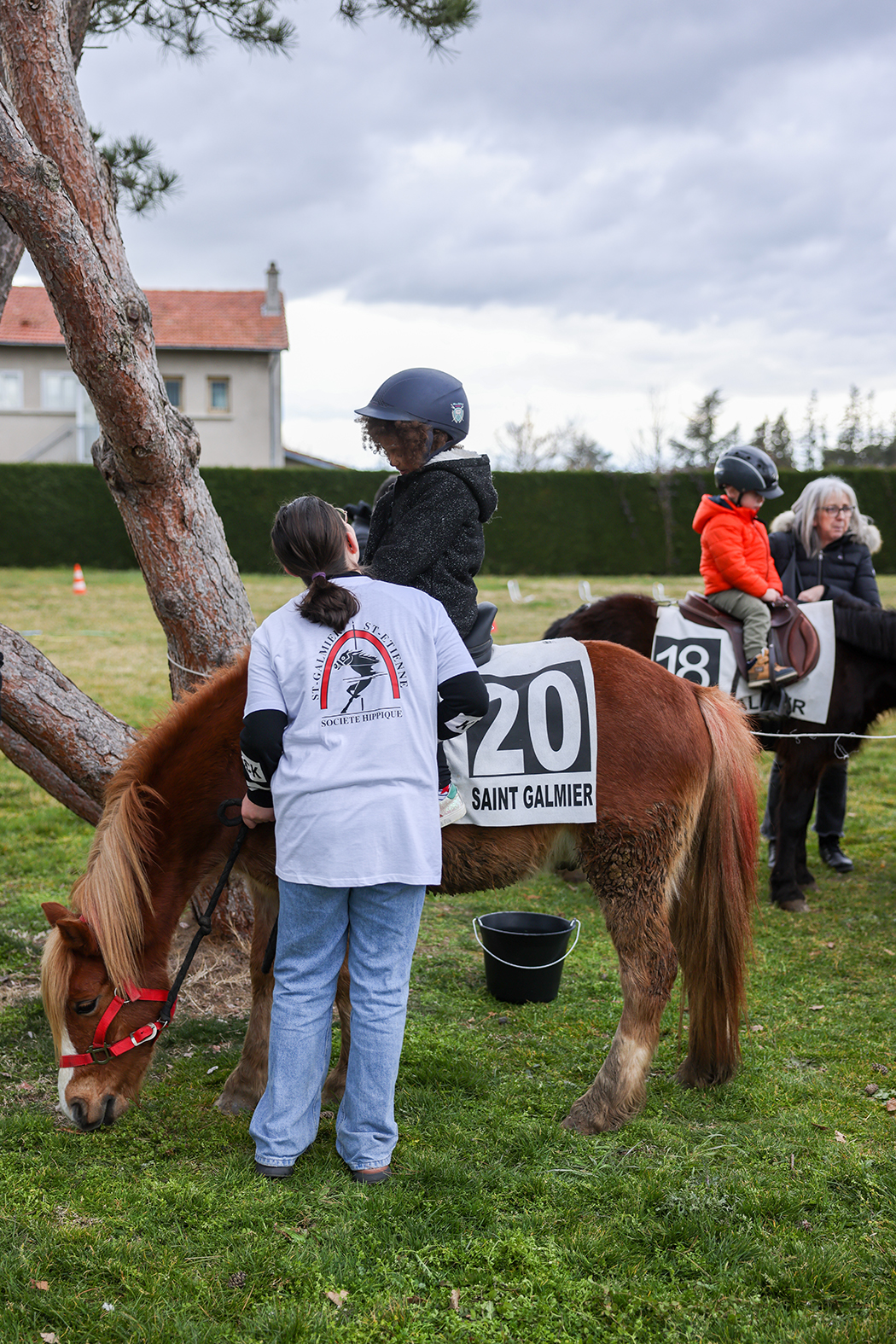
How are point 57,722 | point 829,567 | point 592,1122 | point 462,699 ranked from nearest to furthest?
point 462,699 → point 592,1122 → point 57,722 → point 829,567

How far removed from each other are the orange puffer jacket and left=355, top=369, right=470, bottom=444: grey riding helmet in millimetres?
2799

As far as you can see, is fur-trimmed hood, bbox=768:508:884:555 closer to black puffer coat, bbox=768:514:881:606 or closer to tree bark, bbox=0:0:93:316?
black puffer coat, bbox=768:514:881:606

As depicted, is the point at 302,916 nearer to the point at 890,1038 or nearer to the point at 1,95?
the point at 890,1038

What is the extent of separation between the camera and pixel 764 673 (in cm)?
550

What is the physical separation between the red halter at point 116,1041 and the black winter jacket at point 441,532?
141 cm

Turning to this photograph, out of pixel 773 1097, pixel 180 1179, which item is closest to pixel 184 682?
pixel 180 1179

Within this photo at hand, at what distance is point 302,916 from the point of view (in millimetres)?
2672

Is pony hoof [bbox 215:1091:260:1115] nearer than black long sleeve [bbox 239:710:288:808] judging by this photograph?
No

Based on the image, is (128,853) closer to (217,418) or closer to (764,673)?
(764,673)

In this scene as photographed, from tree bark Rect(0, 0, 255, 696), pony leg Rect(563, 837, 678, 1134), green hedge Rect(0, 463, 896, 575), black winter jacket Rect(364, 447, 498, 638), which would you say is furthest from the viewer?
green hedge Rect(0, 463, 896, 575)

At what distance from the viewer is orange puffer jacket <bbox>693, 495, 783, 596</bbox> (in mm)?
5527

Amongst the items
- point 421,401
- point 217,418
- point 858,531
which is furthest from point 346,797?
point 217,418

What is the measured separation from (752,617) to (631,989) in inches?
118

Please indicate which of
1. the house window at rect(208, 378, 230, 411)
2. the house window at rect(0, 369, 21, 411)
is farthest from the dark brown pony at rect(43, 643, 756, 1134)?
the house window at rect(0, 369, 21, 411)
